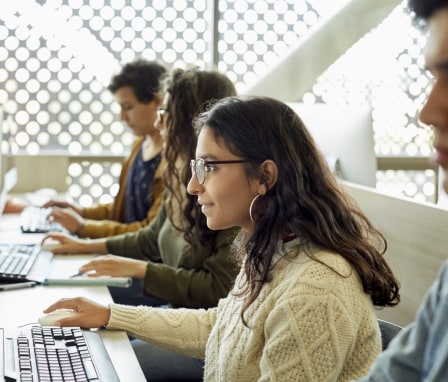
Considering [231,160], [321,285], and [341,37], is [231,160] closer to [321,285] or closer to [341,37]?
[321,285]

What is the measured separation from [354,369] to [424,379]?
1.77ft

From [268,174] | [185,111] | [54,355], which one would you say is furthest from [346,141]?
[54,355]

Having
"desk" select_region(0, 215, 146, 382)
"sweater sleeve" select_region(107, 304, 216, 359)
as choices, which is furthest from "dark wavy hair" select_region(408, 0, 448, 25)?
"sweater sleeve" select_region(107, 304, 216, 359)

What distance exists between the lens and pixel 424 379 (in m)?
0.72

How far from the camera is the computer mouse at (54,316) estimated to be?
5.24 feet

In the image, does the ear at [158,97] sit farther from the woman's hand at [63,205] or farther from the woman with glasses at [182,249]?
the woman with glasses at [182,249]

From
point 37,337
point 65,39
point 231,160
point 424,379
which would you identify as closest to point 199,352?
point 37,337

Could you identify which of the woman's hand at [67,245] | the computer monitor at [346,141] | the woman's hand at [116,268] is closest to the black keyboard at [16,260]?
the woman's hand at [67,245]

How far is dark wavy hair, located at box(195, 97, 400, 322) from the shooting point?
1313mm

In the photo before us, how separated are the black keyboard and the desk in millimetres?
74

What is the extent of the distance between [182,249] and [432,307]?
1.36 metres

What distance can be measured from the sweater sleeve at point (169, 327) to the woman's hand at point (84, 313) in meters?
0.02

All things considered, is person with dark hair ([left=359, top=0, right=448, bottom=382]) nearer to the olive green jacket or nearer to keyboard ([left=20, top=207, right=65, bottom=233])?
the olive green jacket

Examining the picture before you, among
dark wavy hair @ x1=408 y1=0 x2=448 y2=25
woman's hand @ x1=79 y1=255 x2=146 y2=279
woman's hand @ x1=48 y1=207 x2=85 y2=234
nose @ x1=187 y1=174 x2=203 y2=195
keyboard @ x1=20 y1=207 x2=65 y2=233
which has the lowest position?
keyboard @ x1=20 y1=207 x2=65 y2=233
